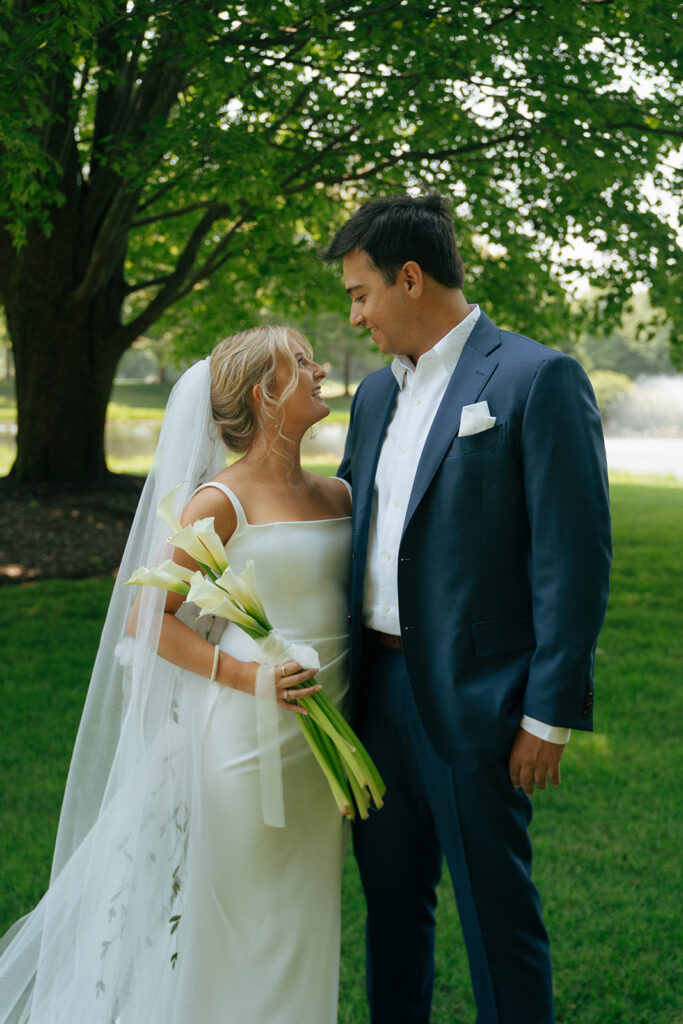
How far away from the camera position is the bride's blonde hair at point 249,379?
2.78 m

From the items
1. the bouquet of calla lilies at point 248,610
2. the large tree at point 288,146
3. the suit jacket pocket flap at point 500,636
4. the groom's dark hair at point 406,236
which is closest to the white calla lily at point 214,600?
the bouquet of calla lilies at point 248,610

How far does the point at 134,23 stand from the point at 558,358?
4.37 meters

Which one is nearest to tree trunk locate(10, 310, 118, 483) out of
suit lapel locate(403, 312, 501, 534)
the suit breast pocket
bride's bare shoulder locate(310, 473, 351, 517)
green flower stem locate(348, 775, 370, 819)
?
bride's bare shoulder locate(310, 473, 351, 517)

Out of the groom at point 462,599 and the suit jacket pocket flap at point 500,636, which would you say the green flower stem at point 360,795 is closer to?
the groom at point 462,599

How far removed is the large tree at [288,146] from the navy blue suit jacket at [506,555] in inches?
145

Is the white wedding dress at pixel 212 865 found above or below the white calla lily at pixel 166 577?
below

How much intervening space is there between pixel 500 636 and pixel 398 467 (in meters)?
0.58

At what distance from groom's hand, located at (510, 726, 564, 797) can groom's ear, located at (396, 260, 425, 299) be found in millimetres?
1273

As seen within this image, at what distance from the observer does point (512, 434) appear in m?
2.44

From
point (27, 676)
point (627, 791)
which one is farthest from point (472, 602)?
point (27, 676)

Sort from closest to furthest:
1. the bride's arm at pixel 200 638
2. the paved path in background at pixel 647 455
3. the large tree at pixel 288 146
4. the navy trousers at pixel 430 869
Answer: the navy trousers at pixel 430 869
the bride's arm at pixel 200 638
the large tree at pixel 288 146
the paved path in background at pixel 647 455

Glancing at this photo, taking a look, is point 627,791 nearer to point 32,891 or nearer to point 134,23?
point 32,891

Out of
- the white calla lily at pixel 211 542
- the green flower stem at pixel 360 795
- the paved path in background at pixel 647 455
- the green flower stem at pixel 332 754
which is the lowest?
the paved path in background at pixel 647 455

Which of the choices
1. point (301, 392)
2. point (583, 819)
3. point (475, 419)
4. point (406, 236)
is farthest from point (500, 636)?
point (583, 819)
